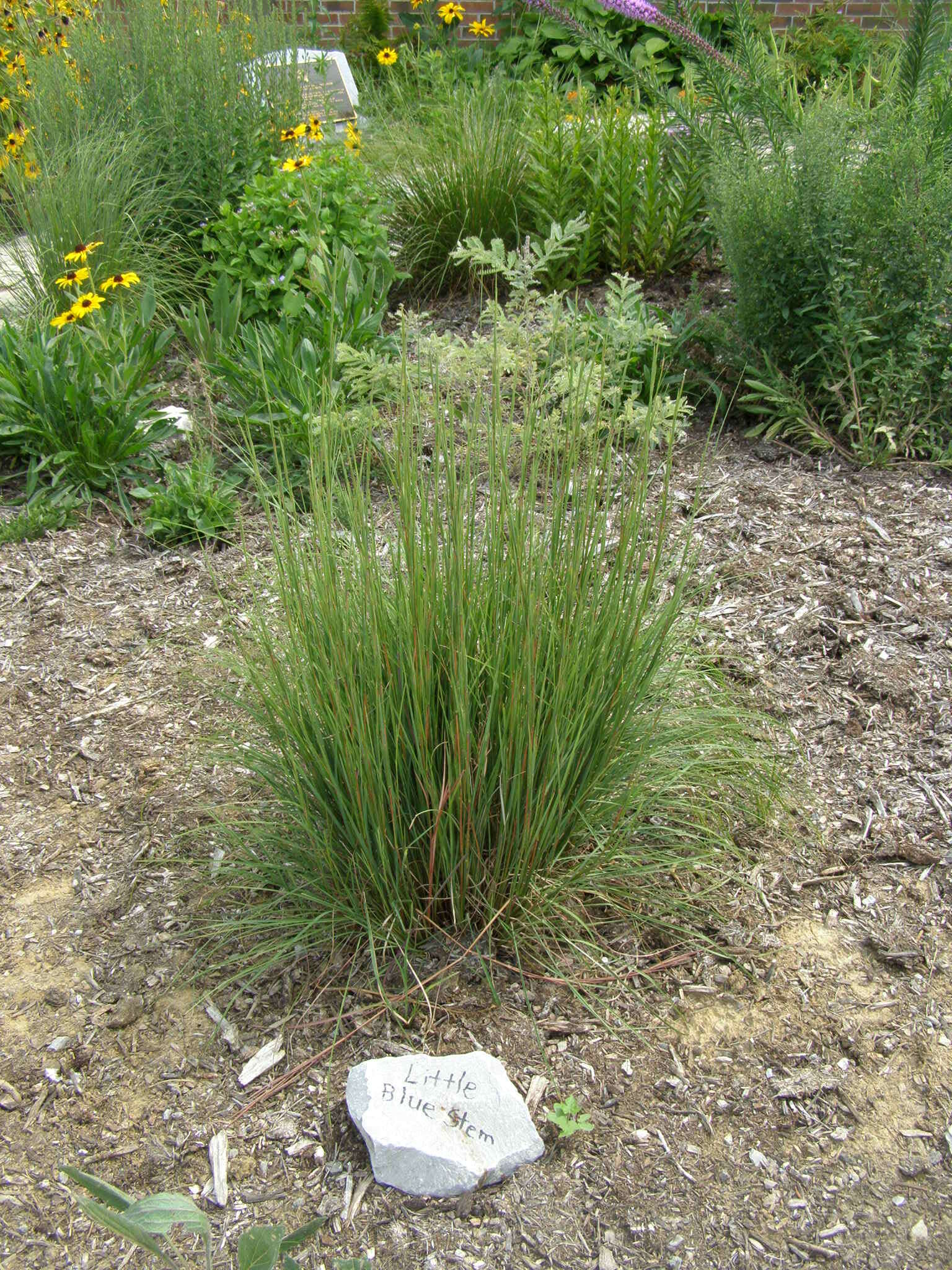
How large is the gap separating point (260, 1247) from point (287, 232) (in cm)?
386

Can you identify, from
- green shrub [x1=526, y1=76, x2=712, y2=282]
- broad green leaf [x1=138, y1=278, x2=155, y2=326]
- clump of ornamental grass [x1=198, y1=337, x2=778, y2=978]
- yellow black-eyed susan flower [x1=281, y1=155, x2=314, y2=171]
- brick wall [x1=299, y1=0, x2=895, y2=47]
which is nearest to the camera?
clump of ornamental grass [x1=198, y1=337, x2=778, y2=978]

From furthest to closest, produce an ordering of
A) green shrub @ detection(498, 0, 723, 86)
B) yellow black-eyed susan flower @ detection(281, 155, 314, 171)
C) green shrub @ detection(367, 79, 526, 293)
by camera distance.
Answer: green shrub @ detection(498, 0, 723, 86), green shrub @ detection(367, 79, 526, 293), yellow black-eyed susan flower @ detection(281, 155, 314, 171)

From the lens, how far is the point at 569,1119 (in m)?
1.83

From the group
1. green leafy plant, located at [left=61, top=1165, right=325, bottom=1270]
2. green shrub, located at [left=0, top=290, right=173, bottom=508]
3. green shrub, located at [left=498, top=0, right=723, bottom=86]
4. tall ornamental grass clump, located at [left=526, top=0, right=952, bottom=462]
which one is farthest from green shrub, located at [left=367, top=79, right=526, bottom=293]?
green leafy plant, located at [left=61, top=1165, right=325, bottom=1270]

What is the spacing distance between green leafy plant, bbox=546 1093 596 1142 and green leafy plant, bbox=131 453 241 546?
2.21 metres

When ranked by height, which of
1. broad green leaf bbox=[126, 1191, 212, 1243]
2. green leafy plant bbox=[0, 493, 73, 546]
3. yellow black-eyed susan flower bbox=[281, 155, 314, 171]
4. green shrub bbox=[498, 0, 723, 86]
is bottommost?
green leafy plant bbox=[0, 493, 73, 546]

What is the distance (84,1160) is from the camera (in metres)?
1.81

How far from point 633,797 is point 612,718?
172 mm

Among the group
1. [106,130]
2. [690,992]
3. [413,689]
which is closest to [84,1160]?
[413,689]

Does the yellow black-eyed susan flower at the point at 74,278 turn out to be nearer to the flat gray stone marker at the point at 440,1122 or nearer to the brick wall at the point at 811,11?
the flat gray stone marker at the point at 440,1122

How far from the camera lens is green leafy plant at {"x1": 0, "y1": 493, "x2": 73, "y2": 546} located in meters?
3.53

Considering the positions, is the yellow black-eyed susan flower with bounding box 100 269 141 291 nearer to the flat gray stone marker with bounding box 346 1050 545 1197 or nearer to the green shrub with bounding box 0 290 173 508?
the green shrub with bounding box 0 290 173 508

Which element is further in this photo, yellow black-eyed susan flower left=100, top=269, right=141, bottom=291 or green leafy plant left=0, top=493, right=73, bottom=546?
yellow black-eyed susan flower left=100, top=269, right=141, bottom=291

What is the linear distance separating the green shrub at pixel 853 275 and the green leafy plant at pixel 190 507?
181 centimetres
